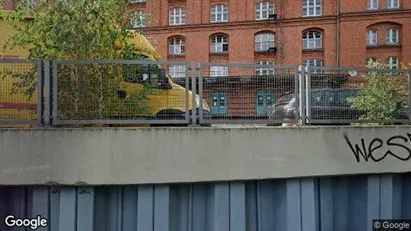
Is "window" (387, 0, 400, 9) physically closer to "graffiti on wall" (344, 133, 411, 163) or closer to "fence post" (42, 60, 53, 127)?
"graffiti on wall" (344, 133, 411, 163)

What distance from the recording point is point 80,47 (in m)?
6.00

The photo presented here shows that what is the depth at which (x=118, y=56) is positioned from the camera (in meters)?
6.57

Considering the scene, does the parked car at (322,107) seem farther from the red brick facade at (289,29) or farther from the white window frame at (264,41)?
the white window frame at (264,41)

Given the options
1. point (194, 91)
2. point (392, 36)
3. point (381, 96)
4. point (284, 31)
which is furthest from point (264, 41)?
point (194, 91)

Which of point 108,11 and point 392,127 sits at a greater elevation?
point 108,11

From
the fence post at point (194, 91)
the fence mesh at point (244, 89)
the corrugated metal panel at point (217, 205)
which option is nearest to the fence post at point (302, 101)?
the fence mesh at point (244, 89)

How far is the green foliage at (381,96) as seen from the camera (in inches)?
233

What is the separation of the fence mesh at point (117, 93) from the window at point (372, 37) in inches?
1441

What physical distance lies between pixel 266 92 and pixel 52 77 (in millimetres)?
3049

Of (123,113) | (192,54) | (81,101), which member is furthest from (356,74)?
(192,54)

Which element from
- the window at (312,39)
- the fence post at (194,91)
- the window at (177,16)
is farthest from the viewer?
the window at (177,16)

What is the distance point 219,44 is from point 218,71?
1412 inches

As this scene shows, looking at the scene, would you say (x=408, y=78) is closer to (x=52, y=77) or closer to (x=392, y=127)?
(x=392, y=127)

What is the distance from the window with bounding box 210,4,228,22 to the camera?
4075 centimetres
